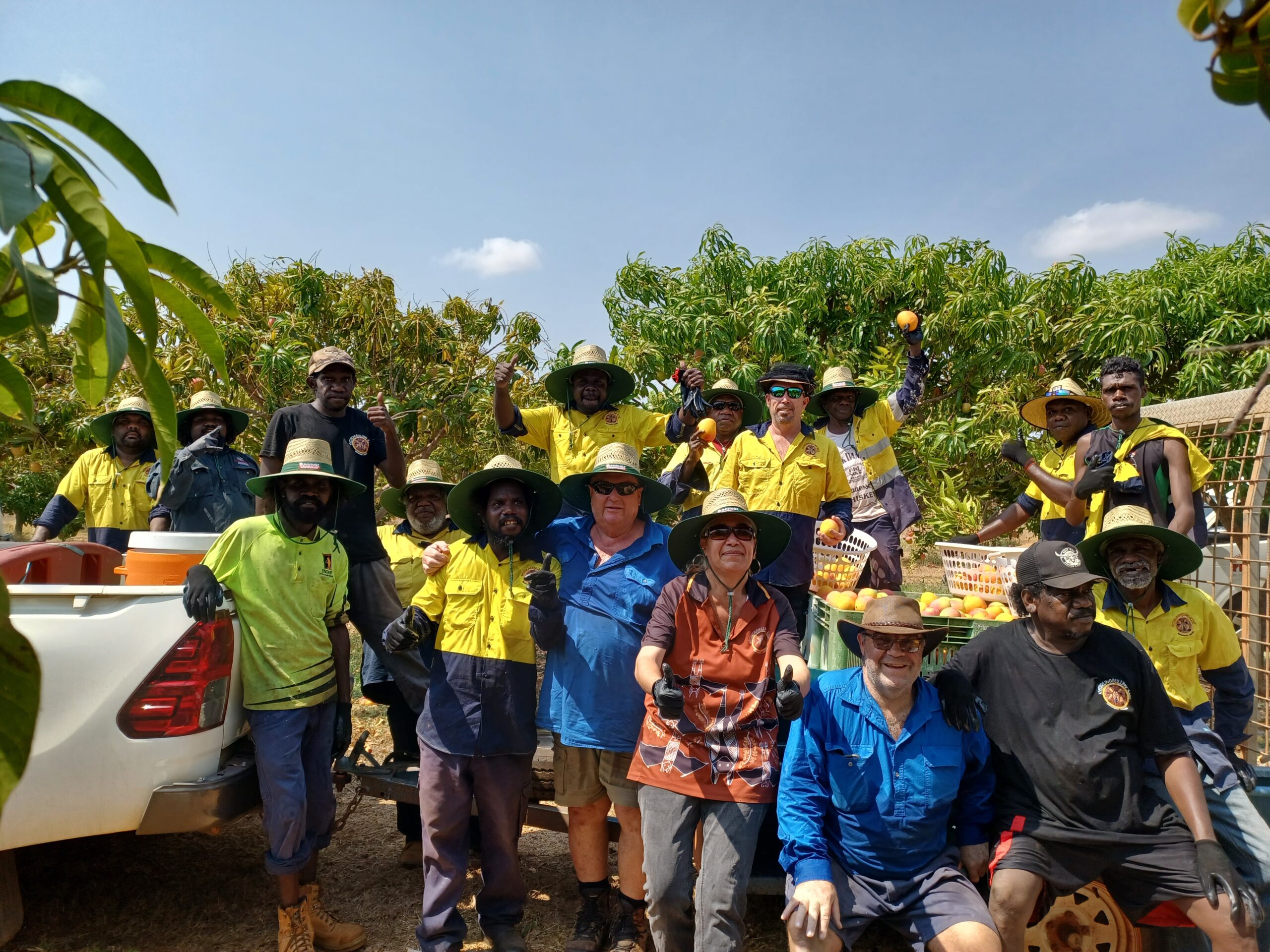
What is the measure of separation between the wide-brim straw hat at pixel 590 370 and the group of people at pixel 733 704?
1.03 metres

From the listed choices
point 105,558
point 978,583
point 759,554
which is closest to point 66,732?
point 105,558

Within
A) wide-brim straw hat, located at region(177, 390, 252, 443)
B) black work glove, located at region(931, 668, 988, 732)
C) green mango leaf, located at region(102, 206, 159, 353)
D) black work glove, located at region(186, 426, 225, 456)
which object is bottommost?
black work glove, located at region(931, 668, 988, 732)

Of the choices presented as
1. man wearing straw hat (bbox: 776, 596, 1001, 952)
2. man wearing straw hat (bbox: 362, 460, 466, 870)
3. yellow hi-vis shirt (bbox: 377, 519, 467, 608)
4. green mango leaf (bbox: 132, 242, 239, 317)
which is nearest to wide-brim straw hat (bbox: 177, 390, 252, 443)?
man wearing straw hat (bbox: 362, 460, 466, 870)

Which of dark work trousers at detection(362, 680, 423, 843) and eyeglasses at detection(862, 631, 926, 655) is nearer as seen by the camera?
eyeglasses at detection(862, 631, 926, 655)

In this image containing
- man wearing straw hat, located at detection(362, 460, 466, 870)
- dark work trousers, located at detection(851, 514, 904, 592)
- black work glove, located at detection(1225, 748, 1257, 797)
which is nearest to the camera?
black work glove, located at detection(1225, 748, 1257, 797)

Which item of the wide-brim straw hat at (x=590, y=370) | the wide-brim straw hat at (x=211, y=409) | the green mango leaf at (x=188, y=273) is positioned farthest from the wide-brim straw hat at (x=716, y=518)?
the wide-brim straw hat at (x=211, y=409)

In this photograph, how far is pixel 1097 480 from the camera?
170 inches

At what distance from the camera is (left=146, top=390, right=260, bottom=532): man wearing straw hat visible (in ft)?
16.2

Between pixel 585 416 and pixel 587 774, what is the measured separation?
7.24 ft

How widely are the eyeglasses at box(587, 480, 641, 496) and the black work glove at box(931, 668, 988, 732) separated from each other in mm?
1525

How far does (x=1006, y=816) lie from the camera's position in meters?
3.26

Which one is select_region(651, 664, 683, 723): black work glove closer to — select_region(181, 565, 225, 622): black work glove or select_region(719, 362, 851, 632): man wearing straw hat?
select_region(719, 362, 851, 632): man wearing straw hat

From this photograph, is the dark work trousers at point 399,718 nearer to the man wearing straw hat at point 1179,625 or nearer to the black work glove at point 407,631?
the black work glove at point 407,631

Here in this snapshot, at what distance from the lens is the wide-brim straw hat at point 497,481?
391 centimetres
